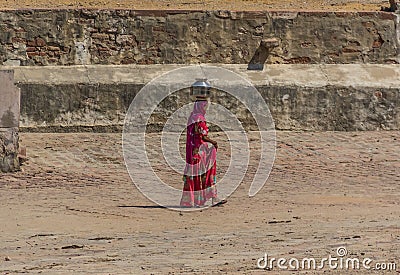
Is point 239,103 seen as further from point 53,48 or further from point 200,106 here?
point 200,106

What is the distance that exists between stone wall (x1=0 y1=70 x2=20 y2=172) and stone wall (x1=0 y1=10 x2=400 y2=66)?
101 inches

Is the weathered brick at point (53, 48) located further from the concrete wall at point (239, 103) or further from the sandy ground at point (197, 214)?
the sandy ground at point (197, 214)

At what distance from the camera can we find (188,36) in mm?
15906

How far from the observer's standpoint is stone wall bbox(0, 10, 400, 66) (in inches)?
616

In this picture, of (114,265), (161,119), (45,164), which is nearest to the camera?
(114,265)

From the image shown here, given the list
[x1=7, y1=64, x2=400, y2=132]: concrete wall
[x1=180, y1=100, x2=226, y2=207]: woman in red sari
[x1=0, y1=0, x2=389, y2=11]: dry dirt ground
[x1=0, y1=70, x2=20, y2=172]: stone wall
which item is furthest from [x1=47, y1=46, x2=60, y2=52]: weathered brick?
[x1=180, y1=100, x2=226, y2=207]: woman in red sari

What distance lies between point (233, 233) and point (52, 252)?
172cm

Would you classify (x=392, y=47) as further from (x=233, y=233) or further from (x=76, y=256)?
(x=76, y=256)

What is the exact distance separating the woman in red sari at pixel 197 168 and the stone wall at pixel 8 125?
288 cm

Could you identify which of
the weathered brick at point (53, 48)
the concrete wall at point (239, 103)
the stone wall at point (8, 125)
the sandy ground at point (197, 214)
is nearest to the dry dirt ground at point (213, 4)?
the weathered brick at point (53, 48)

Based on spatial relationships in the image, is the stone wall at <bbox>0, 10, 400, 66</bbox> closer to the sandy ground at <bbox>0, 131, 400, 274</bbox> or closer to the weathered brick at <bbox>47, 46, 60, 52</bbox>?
the weathered brick at <bbox>47, 46, 60, 52</bbox>

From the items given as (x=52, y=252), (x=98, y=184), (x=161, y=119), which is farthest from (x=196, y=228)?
(x=161, y=119)

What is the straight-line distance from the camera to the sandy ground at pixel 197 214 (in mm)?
8086

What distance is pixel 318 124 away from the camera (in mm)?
15531
